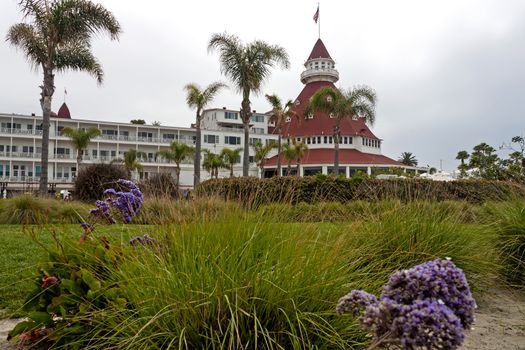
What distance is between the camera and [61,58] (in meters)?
23.2

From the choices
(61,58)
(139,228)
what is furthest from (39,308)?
(61,58)

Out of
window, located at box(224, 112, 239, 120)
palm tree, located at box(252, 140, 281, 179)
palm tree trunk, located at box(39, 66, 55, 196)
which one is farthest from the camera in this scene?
window, located at box(224, 112, 239, 120)

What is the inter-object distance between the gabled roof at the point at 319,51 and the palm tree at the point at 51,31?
164 feet

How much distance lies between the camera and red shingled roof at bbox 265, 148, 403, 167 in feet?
181

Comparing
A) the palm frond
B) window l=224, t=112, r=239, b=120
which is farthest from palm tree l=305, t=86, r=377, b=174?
window l=224, t=112, r=239, b=120

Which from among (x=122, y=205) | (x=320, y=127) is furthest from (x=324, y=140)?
(x=122, y=205)

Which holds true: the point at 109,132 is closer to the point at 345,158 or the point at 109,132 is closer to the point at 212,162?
the point at 212,162

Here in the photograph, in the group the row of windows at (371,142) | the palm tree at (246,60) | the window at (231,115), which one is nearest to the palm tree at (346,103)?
the palm tree at (246,60)

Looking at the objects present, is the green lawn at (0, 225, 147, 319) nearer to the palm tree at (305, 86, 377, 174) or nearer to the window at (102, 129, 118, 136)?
the palm tree at (305, 86, 377, 174)

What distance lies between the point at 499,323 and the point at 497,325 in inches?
3.2

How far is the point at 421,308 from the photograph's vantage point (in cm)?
143

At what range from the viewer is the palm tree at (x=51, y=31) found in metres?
19.6

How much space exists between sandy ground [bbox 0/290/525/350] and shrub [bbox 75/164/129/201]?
552 inches

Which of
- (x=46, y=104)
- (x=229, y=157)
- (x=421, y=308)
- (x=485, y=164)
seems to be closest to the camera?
(x=421, y=308)
